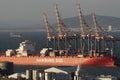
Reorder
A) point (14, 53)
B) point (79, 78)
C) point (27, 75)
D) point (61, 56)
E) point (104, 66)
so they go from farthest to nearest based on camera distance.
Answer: point (14, 53)
point (61, 56)
point (104, 66)
point (27, 75)
point (79, 78)

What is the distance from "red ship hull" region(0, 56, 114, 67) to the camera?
367ft

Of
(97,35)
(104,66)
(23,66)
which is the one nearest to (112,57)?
(104,66)

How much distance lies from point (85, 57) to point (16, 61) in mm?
16121

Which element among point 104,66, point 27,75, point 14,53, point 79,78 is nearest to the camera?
point 79,78

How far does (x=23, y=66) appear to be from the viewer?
120000mm

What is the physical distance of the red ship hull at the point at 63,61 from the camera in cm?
11198

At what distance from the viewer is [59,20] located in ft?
418

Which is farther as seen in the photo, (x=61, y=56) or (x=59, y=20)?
(x=59, y=20)

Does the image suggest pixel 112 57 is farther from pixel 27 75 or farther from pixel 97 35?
pixel 27 75

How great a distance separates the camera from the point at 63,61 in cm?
11756

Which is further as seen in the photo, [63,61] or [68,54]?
[68,54]

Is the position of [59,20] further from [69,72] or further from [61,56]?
[69,72]

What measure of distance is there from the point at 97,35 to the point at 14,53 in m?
17.5

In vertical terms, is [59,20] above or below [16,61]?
above
